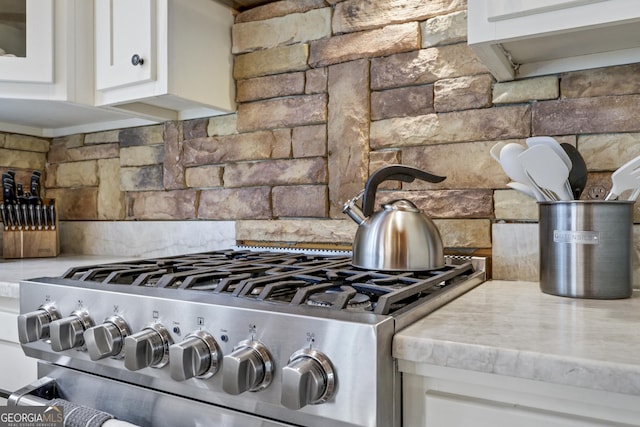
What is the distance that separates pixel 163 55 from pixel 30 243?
967mm

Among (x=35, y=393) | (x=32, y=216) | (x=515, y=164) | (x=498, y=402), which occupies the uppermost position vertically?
(x=515, y=164)

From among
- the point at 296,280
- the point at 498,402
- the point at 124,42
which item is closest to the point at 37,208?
the point at 124,42

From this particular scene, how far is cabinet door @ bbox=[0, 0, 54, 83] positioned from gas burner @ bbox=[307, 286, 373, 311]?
1200mm

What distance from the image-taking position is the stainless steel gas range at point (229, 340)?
0.66m

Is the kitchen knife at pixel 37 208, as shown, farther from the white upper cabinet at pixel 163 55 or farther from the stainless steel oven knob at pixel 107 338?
the stainless steel oven knob at pixel 107 338

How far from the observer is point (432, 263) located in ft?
3.51

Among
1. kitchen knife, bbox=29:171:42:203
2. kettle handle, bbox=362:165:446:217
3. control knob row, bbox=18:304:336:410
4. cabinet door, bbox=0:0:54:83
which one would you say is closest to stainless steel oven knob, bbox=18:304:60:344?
control knob row, bbox=18:304:336:410

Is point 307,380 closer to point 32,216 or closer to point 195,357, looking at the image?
point 195,357

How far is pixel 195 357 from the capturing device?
0.74 m

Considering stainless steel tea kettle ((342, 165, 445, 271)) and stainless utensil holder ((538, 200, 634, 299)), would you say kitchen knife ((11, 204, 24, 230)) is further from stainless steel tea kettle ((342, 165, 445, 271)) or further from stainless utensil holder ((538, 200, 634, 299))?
stainless utensil holder ((538, 200, 634, 299))

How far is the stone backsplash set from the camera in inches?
46.8

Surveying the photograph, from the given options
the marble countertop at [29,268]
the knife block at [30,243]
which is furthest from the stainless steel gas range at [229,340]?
the knife block at [30,243]

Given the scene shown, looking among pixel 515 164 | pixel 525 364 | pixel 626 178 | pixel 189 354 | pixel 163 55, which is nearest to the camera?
pixel 525 364

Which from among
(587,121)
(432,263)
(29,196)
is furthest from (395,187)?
(29,196)
